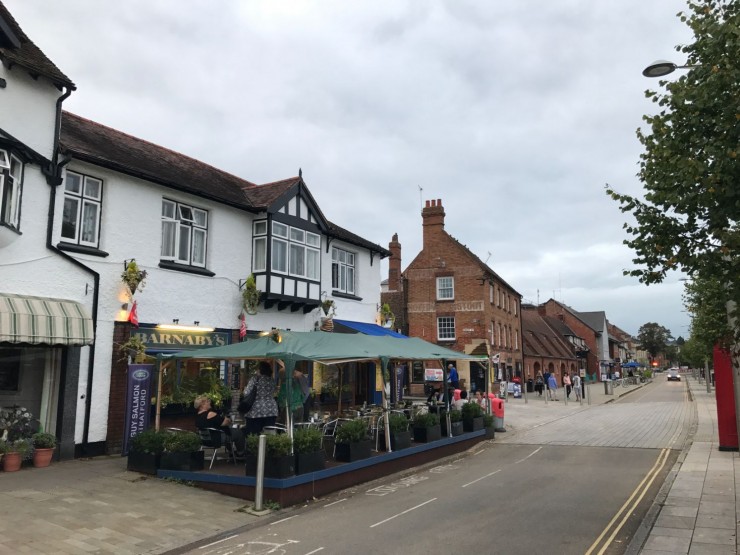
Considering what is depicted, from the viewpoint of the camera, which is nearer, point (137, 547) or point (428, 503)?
point (137, 547)

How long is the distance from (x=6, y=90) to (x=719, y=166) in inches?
501

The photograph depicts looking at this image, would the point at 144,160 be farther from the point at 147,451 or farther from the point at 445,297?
the point at 445,297

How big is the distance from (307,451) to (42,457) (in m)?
5.56

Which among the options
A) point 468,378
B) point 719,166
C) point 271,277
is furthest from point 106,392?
point 468,378

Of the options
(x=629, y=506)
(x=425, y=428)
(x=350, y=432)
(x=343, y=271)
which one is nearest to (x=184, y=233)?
(x=350, y=432)

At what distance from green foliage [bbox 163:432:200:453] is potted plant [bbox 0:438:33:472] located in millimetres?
2798

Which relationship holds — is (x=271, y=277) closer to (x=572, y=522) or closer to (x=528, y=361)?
(x=572, y=522)

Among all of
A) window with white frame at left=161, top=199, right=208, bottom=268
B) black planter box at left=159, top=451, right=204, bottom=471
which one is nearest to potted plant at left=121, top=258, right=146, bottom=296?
window with white frame at left=161, top=199, right=208, bottom=268

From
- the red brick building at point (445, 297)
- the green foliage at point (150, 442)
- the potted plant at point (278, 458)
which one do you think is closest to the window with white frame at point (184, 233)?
the green foliage at point (150, 442)

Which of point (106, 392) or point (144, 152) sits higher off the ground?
point (144, 152)

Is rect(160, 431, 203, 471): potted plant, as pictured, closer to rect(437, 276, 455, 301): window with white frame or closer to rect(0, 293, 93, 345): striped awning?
rect(0, 293, 93, 345): striped awning

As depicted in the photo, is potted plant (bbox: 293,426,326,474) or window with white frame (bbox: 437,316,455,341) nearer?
potted plant (bbox: 293,426,326,474)

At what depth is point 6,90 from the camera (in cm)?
1148

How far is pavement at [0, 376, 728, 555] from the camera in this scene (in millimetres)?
6836
